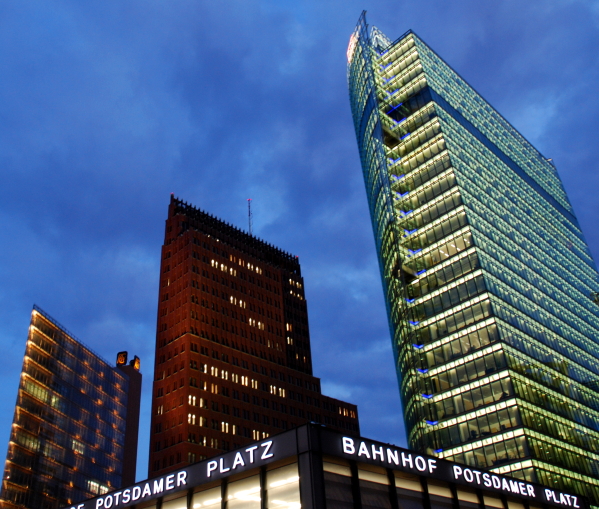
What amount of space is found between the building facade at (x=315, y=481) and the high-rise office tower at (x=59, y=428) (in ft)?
399

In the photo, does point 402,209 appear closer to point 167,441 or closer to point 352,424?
point 167,441

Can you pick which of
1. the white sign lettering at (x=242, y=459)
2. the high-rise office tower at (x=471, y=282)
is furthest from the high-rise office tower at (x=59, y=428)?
the white sign lettering at (x=242, y=459)

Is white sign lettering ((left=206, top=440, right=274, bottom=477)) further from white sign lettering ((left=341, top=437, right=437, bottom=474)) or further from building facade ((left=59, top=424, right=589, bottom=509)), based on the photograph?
white sign lettering ((left=341, top=437, right=437, bottom=474))

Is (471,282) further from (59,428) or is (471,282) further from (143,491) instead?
(59,428)

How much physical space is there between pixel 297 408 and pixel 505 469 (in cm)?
9539

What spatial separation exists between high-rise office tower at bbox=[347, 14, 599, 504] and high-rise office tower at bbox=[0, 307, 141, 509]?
88292 mm

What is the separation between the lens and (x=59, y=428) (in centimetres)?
15650

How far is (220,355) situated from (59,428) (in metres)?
44.7

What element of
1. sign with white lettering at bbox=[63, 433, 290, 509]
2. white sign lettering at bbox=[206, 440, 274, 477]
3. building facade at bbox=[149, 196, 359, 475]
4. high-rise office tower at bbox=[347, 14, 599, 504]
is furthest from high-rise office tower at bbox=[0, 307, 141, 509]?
white sign lettering at bbox=[206, 440, 274, 477]

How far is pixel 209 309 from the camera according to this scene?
171 meters

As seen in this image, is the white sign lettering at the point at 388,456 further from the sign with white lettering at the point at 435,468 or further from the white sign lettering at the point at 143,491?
the white sign lettering at the point at 143,491

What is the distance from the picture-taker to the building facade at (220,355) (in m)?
151

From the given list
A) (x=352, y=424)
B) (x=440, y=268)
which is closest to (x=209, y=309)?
(x=352, y=424)

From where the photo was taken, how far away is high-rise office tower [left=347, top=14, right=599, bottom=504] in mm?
99000
